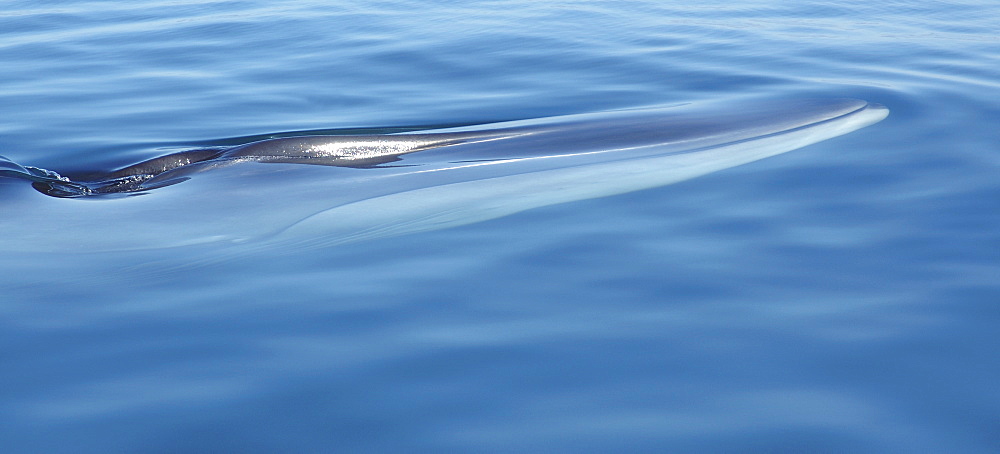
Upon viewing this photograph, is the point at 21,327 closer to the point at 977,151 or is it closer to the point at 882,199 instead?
the point at 882,199

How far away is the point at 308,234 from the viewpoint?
18.9 ft

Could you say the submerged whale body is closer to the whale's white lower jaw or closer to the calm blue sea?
the whale's white lower jaw

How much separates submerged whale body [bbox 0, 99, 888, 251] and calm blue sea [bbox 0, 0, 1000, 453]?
191 mm

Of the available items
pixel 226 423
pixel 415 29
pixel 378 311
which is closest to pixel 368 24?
pixel 415 29

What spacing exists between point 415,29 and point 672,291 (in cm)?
1051

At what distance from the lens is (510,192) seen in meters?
6.44

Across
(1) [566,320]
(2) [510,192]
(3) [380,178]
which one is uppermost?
(3) [380,178]

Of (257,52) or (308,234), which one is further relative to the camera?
(257,52)

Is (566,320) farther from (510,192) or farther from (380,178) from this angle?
(380,178)

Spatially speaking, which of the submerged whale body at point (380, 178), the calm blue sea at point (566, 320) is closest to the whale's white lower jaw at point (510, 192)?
the submerged whale body at point (380, 178)

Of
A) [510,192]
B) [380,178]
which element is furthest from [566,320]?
[380,178]

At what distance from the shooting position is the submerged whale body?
228 inches

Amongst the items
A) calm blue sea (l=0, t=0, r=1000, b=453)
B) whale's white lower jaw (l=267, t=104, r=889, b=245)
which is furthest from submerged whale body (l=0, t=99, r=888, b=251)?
calm blue sea (l=0, t=0, r=1000, b=453)

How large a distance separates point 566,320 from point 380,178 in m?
2.43
